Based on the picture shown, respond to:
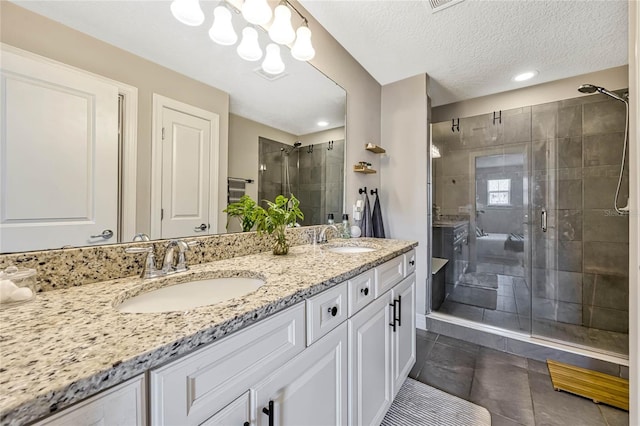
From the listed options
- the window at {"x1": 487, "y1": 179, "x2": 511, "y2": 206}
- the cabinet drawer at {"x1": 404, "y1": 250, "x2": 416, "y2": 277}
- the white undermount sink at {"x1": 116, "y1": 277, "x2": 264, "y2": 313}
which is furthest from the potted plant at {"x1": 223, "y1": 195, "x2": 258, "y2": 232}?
the window at {"x1": 487, "y1": 179, "x2": 511, "y2": 206}

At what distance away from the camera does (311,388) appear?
0.80 metres

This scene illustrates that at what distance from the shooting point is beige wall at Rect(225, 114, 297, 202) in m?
1.25

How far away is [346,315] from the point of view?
975 mm

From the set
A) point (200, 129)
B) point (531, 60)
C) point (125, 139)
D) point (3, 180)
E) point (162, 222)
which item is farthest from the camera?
point (531, 60)

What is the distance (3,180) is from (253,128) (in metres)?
0.89

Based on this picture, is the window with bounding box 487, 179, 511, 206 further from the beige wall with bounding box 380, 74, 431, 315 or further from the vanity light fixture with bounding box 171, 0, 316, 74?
the vanity light fixture with bounding box 171, 0, 316, 74

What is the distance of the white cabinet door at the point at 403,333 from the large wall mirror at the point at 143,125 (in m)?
0.86

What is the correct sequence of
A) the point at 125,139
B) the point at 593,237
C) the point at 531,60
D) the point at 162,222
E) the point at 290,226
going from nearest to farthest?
the point at 125,139
the point at 162,222
the point at 290,226
the point at 531,60
the point at 593,237

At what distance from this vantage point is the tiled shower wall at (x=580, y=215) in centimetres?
228

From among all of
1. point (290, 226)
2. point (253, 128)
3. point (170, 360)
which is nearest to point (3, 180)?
point (170, 360)

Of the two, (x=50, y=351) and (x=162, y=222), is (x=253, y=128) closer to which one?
(x=162, y=222)

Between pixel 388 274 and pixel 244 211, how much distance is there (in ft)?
2.58

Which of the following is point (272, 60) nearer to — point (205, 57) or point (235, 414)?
point (205, 57)

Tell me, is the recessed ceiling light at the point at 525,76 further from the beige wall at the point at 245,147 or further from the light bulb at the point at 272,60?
the beige wall at the point at 245,147
